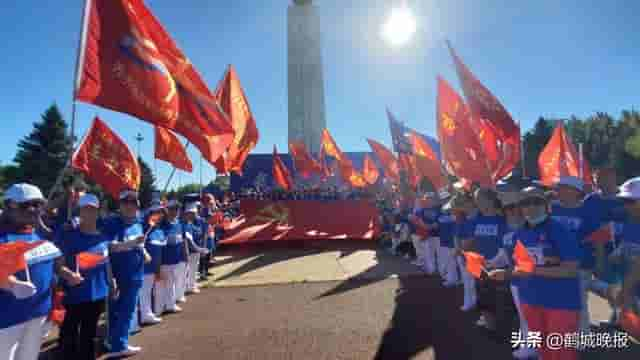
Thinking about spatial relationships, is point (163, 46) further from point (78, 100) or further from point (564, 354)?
point (564, 354)

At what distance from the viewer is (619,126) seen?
3912 cm

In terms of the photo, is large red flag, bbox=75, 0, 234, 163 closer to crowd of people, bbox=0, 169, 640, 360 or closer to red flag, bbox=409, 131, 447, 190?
crowd of people, bbox=0, 169, 640, 360

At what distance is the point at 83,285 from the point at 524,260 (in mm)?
4134

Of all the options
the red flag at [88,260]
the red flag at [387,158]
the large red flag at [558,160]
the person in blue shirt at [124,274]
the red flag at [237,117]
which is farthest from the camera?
the red flag at [387,158]

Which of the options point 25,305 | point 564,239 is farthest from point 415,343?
point 25,305

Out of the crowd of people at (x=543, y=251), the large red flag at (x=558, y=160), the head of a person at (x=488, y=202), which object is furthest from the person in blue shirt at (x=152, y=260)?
the large red flag at (x=558, y=160)

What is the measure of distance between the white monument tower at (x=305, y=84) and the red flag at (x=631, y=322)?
4579 cm

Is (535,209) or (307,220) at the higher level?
(535,209)

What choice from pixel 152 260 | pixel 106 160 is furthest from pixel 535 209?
pixel 106 160

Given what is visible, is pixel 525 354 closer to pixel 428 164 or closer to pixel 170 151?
pixel 428 164

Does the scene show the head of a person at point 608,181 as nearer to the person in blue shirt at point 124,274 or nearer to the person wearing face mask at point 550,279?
Answer: the person wearing face mask at point 550,279

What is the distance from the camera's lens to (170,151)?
8117 millimetres

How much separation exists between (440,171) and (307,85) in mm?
40706

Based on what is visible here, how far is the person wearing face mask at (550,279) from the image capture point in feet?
10.6
